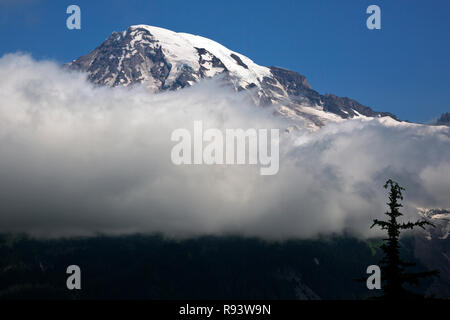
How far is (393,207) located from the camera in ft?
186
